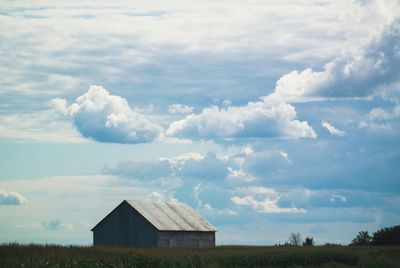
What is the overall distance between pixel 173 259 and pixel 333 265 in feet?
38.4

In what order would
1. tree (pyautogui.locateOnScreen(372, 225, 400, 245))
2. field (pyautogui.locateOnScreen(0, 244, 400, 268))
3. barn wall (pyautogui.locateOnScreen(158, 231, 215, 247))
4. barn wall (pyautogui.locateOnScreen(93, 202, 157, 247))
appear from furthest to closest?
tree (pyautogui.locateOnScreen(372, 225, 400, 245)) → barn wall (pyautogui.locateOnScreen(158, 231, 215, 247)) → barn wall (pyautogui.locateOnScreen(93, 202, 157, 247)) → field (pyautogui.locateOnScreen(0, 244, 400, 268))

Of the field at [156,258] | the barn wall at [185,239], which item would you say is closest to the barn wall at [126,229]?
the barn wall at [185,239]

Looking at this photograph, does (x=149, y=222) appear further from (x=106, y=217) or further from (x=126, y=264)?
(x=126, y=264)

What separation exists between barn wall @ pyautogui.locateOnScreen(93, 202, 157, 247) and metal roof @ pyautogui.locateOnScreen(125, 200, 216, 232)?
61cm

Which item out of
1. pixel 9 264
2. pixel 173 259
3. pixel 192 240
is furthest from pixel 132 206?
pixel 9 264

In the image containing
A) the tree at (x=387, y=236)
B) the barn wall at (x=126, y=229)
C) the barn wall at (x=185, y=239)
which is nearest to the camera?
the barn wall at (x=126, y=229)

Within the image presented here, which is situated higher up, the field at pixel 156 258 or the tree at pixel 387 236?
the tree at pixel 387 236

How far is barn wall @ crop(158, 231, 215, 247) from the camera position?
67750 mm

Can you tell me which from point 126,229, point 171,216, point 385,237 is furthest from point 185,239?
point 385,237

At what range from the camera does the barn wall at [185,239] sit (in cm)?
6775

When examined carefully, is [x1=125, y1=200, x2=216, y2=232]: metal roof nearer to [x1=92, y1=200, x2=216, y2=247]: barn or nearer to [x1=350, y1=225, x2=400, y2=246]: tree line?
[x1=92, y1=200, x2=216, y2=247]: barn

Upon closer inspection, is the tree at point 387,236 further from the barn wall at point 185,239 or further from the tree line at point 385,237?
the barn wall at point 185,239

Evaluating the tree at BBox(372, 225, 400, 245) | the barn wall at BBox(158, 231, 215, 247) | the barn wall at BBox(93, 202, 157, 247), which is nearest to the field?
the barn wall at BBox(158, 231, 215, 247)

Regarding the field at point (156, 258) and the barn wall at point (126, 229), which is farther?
the barn wall at point (126, 229)
